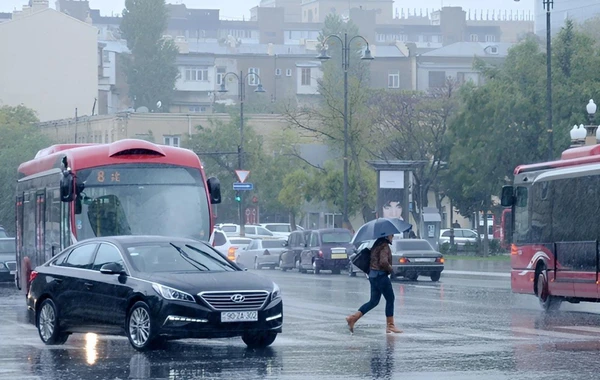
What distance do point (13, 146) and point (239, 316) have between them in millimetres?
75141

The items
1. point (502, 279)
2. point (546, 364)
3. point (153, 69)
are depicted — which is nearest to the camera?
→ point (546, 364)

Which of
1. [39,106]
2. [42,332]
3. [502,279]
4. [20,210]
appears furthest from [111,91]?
[42,332]

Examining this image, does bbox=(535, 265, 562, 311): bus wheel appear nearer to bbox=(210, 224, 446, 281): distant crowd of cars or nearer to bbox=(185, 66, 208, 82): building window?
bbox=(210, 224, 446, 281): distant crowd of cars

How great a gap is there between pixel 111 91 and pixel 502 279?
88.3 m

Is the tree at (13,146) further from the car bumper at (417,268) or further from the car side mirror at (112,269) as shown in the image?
the car side mirror at (112,269)

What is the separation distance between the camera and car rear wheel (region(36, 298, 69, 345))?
17.4 m

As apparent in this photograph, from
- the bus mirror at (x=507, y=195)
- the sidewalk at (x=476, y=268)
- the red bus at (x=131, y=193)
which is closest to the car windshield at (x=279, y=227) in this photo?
the sidewalk at (x=476, y=268)

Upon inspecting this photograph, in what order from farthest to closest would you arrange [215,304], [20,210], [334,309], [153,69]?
[153,69], [20,210], [334,309], [215,304]

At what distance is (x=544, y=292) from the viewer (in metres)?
25.1

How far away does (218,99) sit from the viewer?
130 metres

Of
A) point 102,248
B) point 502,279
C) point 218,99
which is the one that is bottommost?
point 502,279

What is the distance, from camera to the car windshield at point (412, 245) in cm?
4066

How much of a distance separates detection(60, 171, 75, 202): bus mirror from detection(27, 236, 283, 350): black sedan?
322 cm

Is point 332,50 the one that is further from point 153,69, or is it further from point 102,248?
point 102,248
